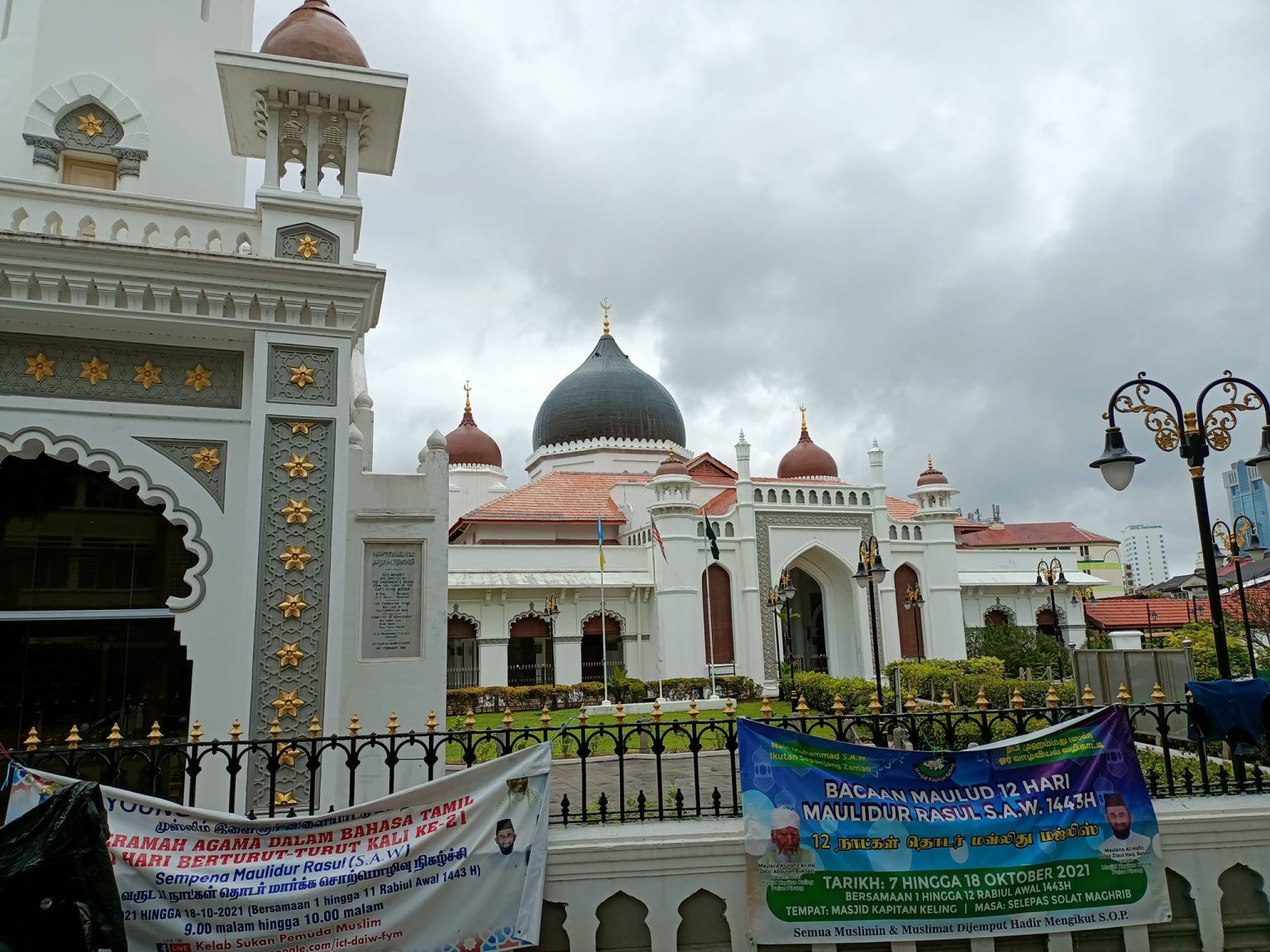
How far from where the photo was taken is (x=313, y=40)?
8.14 m

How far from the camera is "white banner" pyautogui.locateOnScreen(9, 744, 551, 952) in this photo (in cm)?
409

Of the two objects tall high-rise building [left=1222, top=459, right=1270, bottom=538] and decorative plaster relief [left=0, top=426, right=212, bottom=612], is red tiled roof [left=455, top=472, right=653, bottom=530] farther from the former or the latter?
tall high-rise building [left=1222, top=459, right=1270, bottom=538]

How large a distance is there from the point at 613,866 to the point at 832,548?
894 inches

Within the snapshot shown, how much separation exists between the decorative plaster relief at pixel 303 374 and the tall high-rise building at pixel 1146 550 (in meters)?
158

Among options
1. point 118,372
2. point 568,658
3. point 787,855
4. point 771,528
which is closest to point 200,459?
point 118,372

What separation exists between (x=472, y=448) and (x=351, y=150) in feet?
90.8

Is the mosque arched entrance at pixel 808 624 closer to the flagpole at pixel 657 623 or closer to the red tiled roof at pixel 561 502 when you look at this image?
the flagpole at pixel 657 623

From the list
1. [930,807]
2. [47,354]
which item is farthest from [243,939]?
[47,354]

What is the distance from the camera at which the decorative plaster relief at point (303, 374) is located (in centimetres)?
755

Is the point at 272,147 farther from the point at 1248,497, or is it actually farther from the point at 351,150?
the point at 1248,497

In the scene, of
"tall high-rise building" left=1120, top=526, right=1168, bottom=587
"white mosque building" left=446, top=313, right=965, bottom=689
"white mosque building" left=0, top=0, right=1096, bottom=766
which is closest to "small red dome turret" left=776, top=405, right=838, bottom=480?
"white mosque building" left=446, top=313, right=965, bottom=689

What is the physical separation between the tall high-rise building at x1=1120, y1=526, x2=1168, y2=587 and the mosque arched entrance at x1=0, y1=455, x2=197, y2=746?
159040 millimetres

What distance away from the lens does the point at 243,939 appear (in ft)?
13.5

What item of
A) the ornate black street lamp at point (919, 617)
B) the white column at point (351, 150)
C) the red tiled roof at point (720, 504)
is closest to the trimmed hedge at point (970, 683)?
the ornate black street lamp at point (919, 617)
